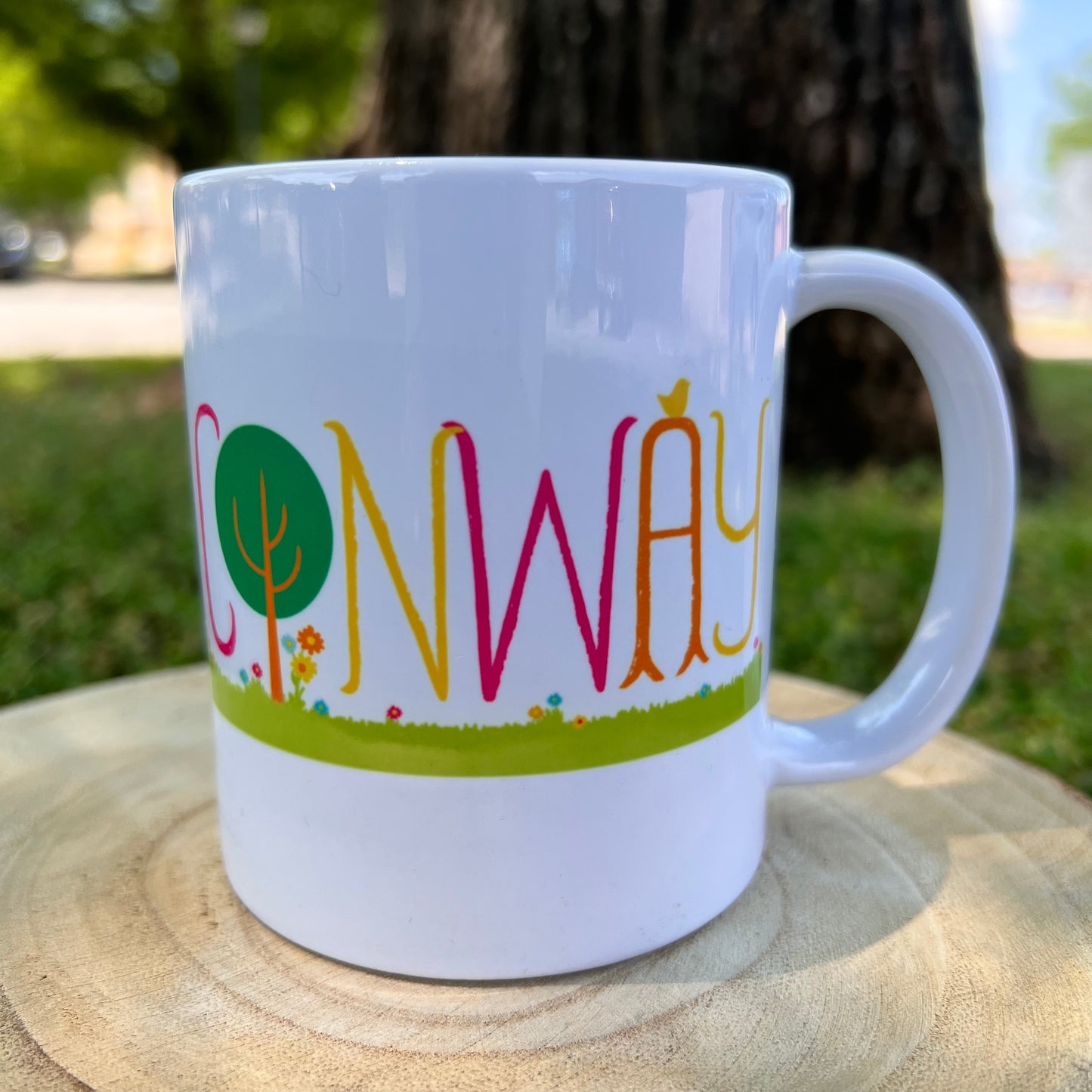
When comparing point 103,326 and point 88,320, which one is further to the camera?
point 88,320

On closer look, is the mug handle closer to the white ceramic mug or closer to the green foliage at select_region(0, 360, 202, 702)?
the white ceramic mug

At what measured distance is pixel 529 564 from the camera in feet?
1.69

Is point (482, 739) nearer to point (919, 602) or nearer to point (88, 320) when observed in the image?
point (919, 602)

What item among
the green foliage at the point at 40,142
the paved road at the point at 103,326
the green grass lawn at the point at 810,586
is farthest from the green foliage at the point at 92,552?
the green foliage at the point at 40,142

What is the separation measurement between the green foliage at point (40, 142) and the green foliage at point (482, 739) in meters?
8.37

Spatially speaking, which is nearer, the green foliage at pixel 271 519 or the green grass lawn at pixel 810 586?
the green foliage at pixel 271 519

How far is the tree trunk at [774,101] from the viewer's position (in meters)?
1.80

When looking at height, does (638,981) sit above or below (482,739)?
below

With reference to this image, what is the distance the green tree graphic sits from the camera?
0.53 meters

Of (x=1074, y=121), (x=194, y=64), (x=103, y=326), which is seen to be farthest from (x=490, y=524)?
(x=1074, y=121)

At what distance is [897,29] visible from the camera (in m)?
1.79

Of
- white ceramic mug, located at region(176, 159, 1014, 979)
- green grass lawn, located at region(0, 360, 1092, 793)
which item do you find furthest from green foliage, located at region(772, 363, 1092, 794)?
white ceramic mug, located at region(176, 159, 1014, 979)

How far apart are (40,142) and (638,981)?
13104 millimetres

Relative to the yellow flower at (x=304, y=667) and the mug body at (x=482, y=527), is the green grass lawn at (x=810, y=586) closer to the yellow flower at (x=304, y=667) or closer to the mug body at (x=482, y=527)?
the mug body at (x=482, y=527)
